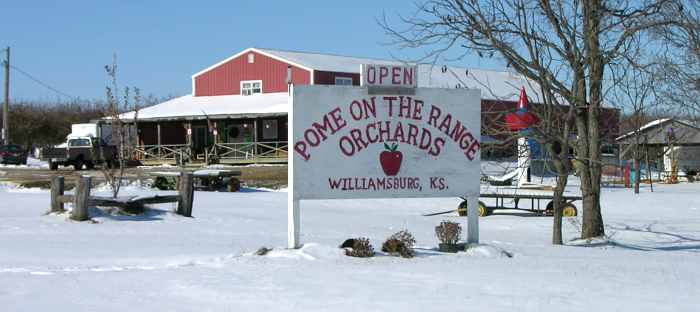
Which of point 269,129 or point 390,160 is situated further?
point 269,129

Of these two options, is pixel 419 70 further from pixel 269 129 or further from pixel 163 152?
pixel 163 152

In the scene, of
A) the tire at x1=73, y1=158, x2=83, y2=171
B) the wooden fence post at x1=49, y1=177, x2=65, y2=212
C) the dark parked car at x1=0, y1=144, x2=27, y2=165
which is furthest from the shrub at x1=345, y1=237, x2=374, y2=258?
the dark parked car at x1=0, y1=144, x2=27, y2=165

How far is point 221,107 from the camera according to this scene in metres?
46.8

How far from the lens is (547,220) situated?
2219cm

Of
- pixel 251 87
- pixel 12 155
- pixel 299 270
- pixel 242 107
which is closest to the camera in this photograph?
pixel 299 270

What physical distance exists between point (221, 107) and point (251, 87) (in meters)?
3.48

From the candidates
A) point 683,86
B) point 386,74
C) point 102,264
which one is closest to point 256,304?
point 102,264

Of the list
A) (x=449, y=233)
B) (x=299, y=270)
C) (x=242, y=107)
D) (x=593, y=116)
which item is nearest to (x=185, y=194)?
(x=449, y=233)

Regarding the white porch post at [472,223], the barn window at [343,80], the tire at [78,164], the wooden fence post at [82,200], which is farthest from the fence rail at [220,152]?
the white porch post at [472,223]

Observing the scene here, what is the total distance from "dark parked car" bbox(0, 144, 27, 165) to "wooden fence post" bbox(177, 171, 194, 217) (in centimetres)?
3189

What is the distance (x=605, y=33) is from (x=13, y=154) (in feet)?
124

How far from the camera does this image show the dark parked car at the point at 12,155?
4656 centimetres

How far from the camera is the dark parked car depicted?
46562 mm

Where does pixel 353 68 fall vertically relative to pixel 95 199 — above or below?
above
